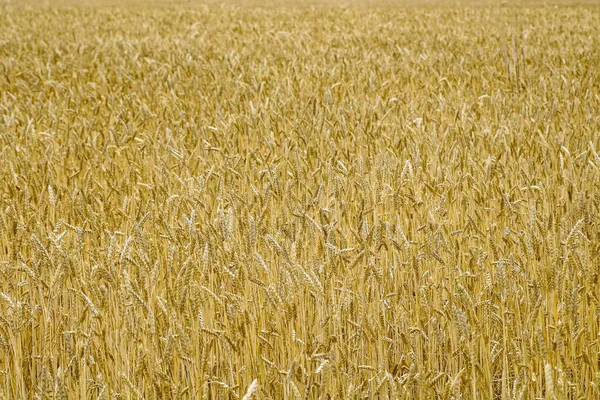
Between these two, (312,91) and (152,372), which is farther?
(312,91)

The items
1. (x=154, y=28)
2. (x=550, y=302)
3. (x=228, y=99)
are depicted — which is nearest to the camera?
(x=550, y=302)

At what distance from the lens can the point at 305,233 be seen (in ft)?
7.93

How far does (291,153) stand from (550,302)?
186 centimetres

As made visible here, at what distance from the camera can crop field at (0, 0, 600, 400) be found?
1.61 metres

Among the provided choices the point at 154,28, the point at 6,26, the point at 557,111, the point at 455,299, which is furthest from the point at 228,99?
the point at 6,26

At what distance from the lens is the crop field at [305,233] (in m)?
1.61

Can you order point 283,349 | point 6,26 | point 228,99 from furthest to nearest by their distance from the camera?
point 6,26 < point 228,99 < point 283,349

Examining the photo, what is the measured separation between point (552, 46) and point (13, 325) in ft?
24.5

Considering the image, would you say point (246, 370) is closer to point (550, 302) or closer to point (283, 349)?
point (283, 349)

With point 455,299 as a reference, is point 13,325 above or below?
above

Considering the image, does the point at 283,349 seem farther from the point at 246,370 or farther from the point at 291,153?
the point at 291,153

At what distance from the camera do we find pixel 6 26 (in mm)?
11984

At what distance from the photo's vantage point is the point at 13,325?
63.8 inches

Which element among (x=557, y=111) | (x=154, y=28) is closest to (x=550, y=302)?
(x=557, y=111)
